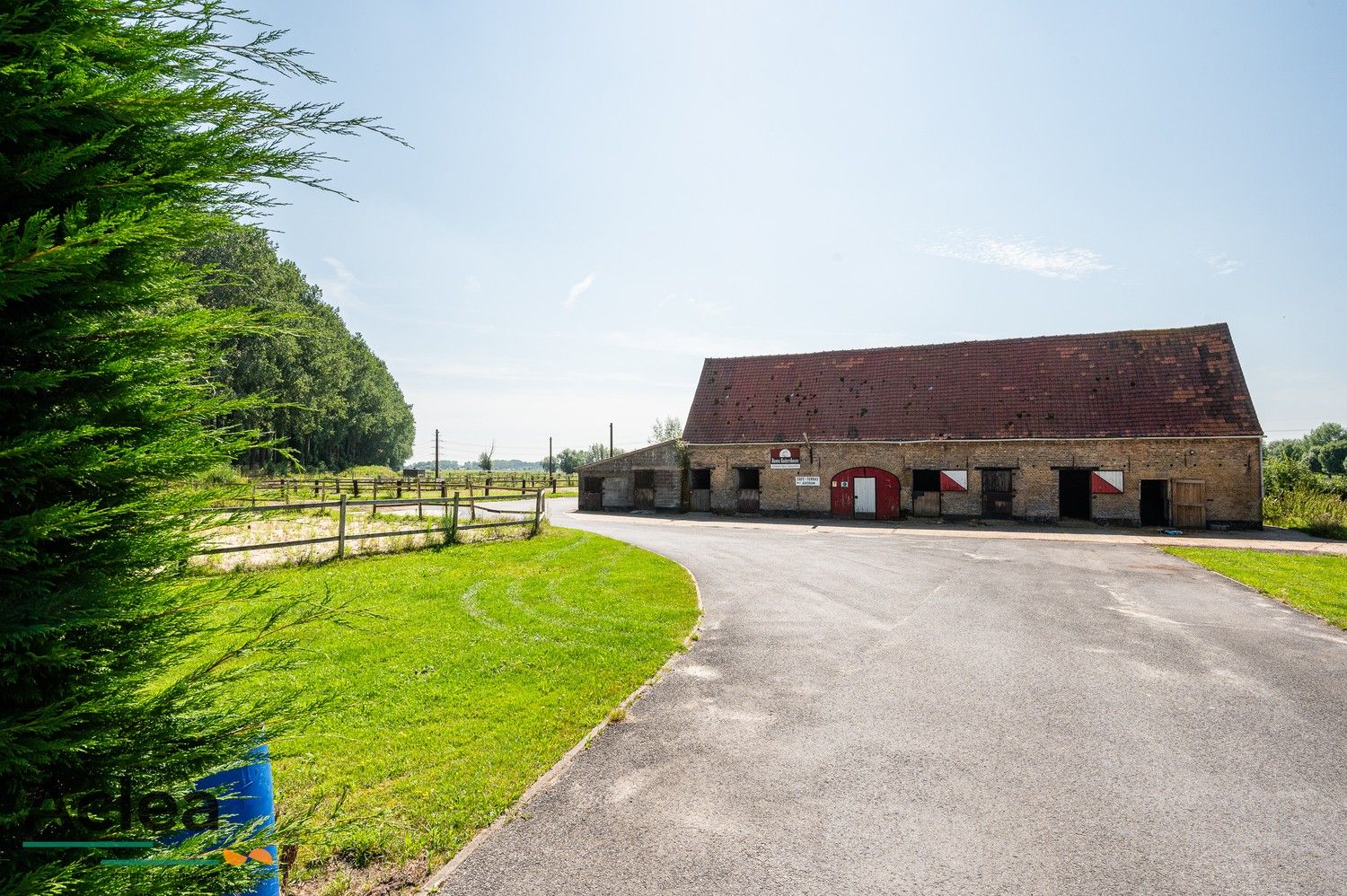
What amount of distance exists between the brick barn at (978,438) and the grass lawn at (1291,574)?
23.6ft

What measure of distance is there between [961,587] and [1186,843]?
8.39 m

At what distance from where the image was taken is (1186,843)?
3918mm

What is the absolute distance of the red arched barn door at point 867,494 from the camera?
89.4 feet

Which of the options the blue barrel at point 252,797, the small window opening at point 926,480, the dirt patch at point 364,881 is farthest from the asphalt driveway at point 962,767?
the small window opening at point 926,480

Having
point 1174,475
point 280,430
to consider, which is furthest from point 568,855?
point 280,430

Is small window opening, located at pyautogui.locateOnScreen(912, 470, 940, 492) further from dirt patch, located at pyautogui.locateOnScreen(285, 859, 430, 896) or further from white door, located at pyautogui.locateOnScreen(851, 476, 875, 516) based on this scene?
dirt patch, located at pyautogui.locateOnScreen(285, 859, 430, 896)

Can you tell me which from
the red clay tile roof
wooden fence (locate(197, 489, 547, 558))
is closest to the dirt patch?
wooden fence (locate(197, 489, 547, 558))

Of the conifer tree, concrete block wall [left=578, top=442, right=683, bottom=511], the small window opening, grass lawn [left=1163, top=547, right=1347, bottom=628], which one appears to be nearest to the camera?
the conifer tree

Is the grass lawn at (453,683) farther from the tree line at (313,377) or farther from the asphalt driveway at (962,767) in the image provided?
the tree line at (313,377)

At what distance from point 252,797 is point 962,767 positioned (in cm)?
484

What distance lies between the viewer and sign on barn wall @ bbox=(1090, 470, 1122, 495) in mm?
24156

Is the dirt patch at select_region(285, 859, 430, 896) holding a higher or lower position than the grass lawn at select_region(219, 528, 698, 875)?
lower

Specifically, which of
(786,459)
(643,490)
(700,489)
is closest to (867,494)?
(786,459)

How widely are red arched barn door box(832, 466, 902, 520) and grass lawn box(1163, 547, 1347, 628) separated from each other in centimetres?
1047
